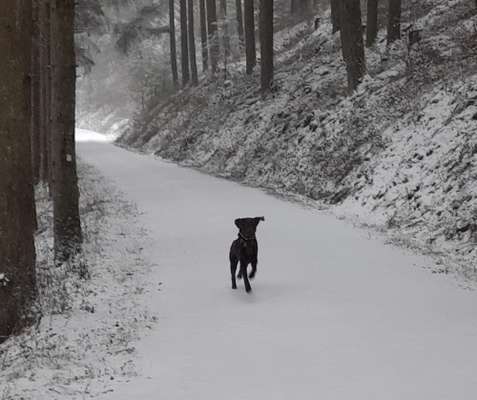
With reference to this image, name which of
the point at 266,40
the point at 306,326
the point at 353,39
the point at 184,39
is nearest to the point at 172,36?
the point at 184,39

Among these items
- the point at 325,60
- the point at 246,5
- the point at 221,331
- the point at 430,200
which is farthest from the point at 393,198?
the point at 246,5

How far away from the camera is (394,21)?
2105 centimetres

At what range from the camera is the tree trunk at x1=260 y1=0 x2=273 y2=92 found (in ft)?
82.3

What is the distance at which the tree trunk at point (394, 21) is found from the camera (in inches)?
821

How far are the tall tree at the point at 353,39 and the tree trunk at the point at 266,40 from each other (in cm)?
678

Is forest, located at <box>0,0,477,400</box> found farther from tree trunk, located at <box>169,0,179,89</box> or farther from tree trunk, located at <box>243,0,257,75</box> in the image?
tree trunk, located at <box>169,0,179,89</box>

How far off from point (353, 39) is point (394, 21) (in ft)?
10.5

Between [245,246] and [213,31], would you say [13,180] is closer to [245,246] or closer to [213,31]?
[245,246]

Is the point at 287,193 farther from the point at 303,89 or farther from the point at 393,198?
the point at 303,89

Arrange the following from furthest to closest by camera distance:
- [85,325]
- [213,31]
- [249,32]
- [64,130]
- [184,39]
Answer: [184,39] → [213,31] → [249,32] → [64,130] → [85,325]

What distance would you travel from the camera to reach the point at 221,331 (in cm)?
631

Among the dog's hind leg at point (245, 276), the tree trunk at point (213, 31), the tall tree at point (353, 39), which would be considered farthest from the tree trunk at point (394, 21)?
the tree trunk at point (213, 31)

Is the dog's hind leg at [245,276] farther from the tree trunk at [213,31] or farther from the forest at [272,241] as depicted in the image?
the tree trunk at [213,31]

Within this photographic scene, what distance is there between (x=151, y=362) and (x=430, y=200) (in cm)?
769
